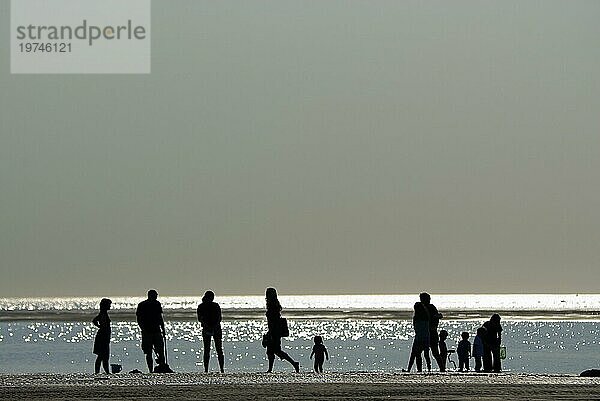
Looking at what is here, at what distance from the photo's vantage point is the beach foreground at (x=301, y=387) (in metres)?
20.6

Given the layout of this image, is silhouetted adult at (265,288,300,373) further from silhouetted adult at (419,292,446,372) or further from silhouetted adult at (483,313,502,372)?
silhouetted adult at (483,313,502,372)

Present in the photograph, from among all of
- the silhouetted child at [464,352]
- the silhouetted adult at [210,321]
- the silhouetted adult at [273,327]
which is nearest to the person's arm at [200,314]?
the silhouetted adult at [210,321]

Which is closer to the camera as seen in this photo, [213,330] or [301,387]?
[301,387]

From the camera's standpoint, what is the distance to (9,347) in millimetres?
95625

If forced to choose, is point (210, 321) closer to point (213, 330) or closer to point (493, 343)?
point (213, 330)

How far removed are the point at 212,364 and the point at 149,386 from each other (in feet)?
121

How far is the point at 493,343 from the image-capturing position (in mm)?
30953

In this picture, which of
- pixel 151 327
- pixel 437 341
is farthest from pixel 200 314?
pixel 437 341

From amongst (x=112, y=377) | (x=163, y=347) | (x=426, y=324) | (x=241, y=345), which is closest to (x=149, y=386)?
(x=112, y=377)

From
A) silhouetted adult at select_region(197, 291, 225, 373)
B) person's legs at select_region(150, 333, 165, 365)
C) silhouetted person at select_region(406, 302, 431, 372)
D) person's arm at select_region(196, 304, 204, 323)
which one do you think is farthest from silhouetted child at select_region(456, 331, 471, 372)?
person's legs at select_region(150, 333, 165, 365)

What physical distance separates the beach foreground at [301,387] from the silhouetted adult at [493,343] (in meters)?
5.59

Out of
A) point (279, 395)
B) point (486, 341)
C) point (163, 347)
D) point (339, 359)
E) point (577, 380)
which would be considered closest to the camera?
point (279, 395)

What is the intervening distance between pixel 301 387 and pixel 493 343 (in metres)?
9.41

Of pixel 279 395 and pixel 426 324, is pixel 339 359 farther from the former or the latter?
pixel 279 395
